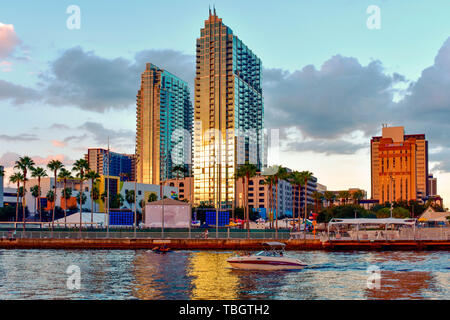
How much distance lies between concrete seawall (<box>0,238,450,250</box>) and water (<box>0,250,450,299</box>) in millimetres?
21388

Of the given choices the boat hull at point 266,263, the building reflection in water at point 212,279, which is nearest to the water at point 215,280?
the building reflection in water at point 212,279

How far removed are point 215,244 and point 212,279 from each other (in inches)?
1769

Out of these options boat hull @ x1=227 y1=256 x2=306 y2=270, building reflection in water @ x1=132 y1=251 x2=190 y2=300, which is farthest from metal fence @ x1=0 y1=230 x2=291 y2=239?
boat hull @ x1=227 y1=256 x2=306 y2=270

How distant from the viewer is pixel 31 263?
233ft

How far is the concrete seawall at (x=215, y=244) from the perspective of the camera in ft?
314

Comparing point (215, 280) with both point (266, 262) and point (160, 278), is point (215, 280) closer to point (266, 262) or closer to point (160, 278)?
point (160, 278)

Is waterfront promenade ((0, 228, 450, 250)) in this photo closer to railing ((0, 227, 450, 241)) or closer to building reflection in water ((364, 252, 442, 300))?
railing ((0, 227, 450, 241))

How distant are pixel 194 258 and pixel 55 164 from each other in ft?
252

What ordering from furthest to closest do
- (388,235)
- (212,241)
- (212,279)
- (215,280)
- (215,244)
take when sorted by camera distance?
(388,235)
(212,241)
(215,244)
(212,279)
(215,280)

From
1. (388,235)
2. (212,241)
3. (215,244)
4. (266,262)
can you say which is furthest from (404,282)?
(212,241)

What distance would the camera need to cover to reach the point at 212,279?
5375 cm

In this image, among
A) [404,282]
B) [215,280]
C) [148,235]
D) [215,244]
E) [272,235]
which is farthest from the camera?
[148,235]
